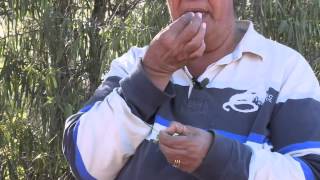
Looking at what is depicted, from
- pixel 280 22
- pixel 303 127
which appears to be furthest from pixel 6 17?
pixel 303 127

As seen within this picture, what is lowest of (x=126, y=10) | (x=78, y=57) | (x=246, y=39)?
(x=78, y=57)

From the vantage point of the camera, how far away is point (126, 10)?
9.30 ft

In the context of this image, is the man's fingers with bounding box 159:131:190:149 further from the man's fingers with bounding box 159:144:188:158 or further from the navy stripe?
the navy stripe

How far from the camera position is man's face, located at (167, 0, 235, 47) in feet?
4.31

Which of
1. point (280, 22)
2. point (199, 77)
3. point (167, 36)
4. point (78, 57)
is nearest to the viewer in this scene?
point (167, 36)

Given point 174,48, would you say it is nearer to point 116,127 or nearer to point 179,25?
point 179,25

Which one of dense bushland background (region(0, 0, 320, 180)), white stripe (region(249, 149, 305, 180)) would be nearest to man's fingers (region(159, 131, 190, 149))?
white stripe (region(249, 149, 305, 180))

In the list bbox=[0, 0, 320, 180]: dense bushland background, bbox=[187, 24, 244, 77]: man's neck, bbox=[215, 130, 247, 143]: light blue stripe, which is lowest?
bbox=[0, 0, 320, 180]: dense bushland background

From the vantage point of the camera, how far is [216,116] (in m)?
1.27

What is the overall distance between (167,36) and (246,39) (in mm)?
248

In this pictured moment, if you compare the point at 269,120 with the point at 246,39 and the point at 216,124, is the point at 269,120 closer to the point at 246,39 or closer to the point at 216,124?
the point at 216,124

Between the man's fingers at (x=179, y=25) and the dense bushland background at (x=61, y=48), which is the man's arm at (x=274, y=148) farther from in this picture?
the dense bushland background at (x=61, y=48)

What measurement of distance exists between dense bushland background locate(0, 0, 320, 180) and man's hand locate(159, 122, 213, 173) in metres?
1.38

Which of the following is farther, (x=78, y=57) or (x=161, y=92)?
(x=78, y=57)
